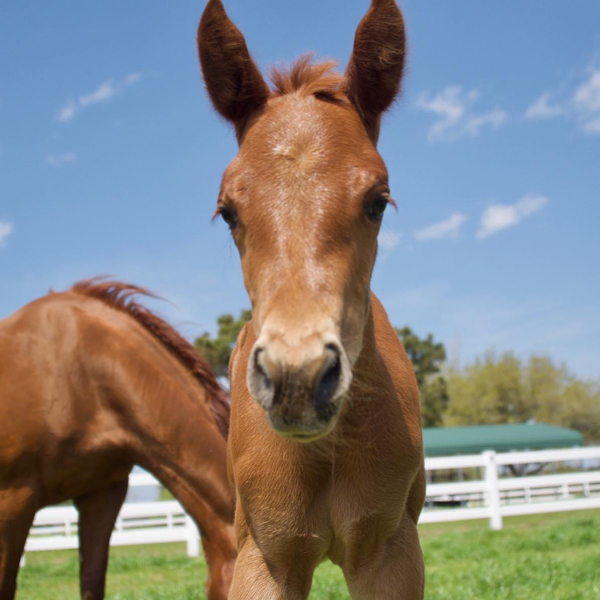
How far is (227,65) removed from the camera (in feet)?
9.59

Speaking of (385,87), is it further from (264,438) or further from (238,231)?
(264,438)

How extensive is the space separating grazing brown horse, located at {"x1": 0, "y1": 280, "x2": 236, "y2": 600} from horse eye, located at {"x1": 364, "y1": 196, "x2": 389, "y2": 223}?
305 cm

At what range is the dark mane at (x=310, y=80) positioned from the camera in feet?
9.38

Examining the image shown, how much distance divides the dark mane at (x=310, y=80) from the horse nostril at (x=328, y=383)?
1.37 metres

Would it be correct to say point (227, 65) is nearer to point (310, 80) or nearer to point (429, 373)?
point (310, 80)

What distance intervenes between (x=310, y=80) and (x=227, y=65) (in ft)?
1.21

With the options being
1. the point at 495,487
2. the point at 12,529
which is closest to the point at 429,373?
the point at 495,487

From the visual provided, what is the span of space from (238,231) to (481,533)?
9057 millimetres

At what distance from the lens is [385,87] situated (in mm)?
2916

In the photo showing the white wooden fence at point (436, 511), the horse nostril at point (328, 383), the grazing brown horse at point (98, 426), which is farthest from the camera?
the white wooden fence at point (436, 511)

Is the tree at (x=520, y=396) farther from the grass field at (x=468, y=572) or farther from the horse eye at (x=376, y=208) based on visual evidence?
the horse eye at (x=376, y=208)

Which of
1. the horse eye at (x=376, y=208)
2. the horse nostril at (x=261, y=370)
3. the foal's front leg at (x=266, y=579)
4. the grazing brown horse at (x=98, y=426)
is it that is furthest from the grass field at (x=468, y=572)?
the horse nostril at (x=261, y=370)

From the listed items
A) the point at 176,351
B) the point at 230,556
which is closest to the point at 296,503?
the point at 230,556

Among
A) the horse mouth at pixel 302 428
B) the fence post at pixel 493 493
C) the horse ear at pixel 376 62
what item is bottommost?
the fence post at pixel 493 493
